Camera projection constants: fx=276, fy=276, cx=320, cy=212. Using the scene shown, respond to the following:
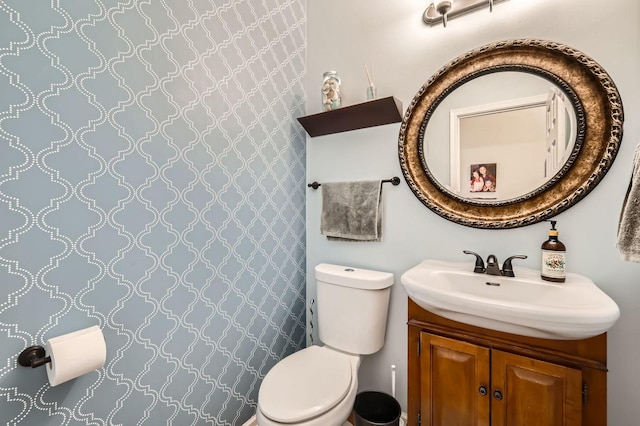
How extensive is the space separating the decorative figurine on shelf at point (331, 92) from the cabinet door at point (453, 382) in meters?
1.21

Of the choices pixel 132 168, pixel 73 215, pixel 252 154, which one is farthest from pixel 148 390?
pixel 252 154

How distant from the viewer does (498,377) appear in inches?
38.8

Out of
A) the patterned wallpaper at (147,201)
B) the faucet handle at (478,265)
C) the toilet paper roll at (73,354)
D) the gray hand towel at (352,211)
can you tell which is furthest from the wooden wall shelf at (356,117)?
the toilet paper roll at (73,354)

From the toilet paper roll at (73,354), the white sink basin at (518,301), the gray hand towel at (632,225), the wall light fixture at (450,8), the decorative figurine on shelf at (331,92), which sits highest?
the wall light fixture at (450,8)

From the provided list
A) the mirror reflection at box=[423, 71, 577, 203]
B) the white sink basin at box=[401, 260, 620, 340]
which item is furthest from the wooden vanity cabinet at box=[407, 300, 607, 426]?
the mirror reflection at box=[423, 71, 577, 203]

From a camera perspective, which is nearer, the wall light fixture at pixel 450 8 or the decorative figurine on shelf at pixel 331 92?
the wall light fixture at pixel 450 8

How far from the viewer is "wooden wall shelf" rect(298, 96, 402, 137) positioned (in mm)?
1354

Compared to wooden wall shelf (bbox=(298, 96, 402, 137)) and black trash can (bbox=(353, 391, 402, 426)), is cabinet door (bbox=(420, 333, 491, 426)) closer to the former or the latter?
black trash can (bbox=(353, 391, 402, 426))

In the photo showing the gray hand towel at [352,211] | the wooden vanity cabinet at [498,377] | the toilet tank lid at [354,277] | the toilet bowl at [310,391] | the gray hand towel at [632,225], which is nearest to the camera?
the gray hand towel at [632,225]

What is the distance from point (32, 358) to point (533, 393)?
1.56 metres

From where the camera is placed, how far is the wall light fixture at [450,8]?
122 centimetres

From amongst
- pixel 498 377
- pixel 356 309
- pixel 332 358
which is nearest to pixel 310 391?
pixel 332 358

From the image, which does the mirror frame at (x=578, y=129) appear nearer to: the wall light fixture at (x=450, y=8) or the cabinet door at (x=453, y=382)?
the wall light fixture at (x=450, y=8)

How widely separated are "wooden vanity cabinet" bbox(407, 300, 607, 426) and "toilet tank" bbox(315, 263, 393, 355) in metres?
0.21
